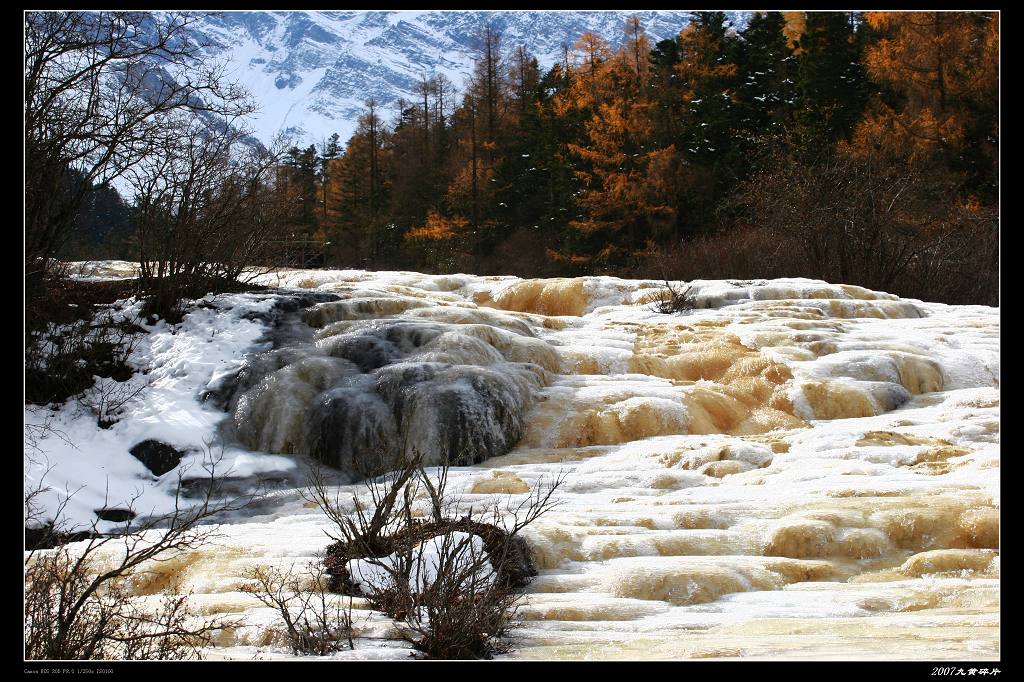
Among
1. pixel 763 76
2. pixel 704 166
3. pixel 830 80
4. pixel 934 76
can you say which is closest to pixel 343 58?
pixel 763 76

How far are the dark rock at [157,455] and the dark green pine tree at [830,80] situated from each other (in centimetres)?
2395

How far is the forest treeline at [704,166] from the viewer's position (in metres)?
19.2

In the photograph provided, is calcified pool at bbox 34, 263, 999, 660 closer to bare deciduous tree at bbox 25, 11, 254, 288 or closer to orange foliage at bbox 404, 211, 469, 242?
bare deciduous tree at bbox 25, 11, 254, 288

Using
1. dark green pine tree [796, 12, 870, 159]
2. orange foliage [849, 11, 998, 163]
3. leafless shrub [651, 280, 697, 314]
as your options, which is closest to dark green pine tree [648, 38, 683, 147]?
dark green pine tree [796, 12, 870, 159]

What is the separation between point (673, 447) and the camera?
8.31m

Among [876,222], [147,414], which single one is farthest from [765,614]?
[876,222]

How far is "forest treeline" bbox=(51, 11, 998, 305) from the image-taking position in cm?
1916

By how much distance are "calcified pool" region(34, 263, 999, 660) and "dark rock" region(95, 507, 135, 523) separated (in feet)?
4.28

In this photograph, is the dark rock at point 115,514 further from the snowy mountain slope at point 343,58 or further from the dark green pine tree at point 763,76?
the snowy mountain slope at point 343,58

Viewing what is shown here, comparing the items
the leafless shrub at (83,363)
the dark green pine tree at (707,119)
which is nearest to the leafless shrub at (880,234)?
the dark green pine tree at (707,119)

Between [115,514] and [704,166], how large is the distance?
26.3m
